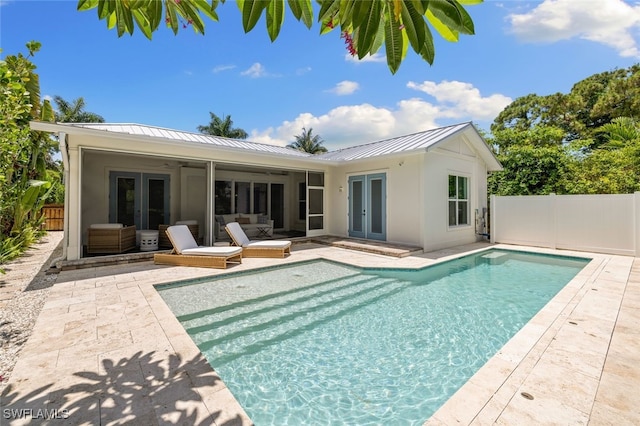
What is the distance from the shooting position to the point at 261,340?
3818mm

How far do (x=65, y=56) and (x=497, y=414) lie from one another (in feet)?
40.0

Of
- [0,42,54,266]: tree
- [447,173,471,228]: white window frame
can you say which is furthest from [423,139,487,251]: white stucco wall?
[0,42,54,266]: tree

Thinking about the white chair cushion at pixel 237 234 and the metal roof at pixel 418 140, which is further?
the metal roof at pixel 418 140

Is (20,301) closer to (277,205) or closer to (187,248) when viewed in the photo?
(187,248)

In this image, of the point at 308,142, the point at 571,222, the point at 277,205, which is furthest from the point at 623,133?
the point at 308,142

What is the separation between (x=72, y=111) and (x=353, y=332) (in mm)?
32126

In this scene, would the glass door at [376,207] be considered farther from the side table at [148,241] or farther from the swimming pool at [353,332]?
the side table at [148,241]

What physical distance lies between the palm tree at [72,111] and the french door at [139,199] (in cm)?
2057

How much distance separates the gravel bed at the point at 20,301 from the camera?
10.5ft

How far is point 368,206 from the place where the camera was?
1113 centimetres

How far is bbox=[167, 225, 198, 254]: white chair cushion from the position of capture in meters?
7.60

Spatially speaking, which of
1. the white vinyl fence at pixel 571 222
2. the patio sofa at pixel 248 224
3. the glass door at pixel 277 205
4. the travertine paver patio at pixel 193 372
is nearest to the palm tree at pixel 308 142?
the glass door at pixel 277 205

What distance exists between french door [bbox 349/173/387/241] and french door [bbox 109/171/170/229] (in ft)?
25.2

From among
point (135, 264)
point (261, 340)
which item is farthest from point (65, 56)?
point (261, 340)
